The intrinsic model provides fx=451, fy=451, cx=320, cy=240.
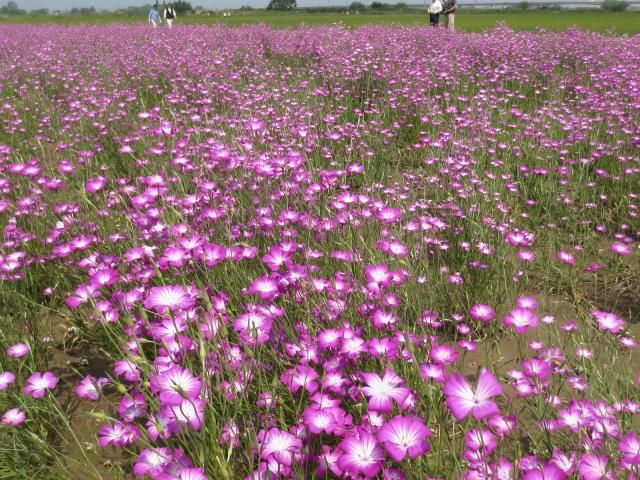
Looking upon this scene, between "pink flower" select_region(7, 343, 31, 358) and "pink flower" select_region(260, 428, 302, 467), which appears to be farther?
"pink flower" select_region(7, 343, 31, 358)

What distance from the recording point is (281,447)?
4.60ft

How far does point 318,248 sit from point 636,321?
198cm

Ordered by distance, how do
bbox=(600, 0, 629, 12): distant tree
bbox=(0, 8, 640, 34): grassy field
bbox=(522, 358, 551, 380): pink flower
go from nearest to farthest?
bbox=(522, 358, 551, 380): pink flower
bbox=(0, 8, 640, 34): grassy field
bbox=(600, 0, 629, 12): distant tree

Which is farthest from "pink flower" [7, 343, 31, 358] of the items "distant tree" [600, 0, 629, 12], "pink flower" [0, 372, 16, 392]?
"distant tree" [600, 0, 629, 12]

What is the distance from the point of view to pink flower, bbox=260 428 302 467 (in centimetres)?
136

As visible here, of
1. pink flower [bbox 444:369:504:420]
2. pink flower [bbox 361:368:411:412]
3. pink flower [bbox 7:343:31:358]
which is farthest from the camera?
pink flower [bbox 7:343:31:358]

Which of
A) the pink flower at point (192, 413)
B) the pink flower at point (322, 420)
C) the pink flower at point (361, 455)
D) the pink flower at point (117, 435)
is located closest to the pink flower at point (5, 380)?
the pink flower at point (117, 435)

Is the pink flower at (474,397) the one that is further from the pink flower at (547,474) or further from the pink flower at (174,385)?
the pink flower at (174,385)

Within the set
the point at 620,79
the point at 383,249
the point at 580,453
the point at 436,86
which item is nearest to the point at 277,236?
the point at 383,249

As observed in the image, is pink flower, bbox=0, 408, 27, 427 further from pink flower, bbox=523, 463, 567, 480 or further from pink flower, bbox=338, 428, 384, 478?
pink flower, bbox=523, 463, 567, 480

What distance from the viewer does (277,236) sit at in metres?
2.57

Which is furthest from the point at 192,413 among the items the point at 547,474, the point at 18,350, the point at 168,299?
the point at 18,350

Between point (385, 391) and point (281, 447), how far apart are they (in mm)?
373

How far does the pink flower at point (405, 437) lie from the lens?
113 centimetres
